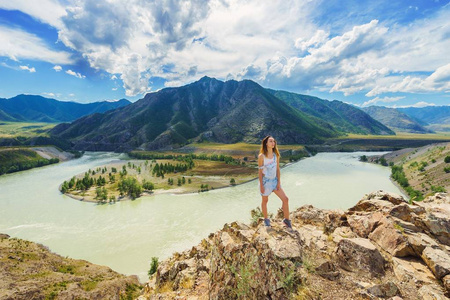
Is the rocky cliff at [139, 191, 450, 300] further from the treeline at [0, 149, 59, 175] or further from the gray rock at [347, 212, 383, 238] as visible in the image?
the treeline at [0, 149, 59, 175]

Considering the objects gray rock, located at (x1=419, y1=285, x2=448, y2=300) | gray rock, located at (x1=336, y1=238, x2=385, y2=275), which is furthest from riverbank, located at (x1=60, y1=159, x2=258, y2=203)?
gray rock, located at (x1=419, y1=285, x2=448, y2=300)

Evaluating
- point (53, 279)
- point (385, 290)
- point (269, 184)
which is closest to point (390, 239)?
point (385, 290)

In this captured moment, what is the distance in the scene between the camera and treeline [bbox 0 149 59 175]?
113 m

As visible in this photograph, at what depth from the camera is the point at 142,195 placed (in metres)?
69.8

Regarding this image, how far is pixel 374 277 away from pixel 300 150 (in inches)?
6345

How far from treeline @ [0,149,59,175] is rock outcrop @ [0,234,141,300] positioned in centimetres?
11277

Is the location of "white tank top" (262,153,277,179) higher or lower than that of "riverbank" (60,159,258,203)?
higher

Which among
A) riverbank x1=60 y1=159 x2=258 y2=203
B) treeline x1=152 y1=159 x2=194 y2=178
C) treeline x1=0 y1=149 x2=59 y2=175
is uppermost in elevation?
treeline x1=0 y1=149 x2=59 y2=175

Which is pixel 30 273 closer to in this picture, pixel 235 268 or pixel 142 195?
pixel 235 268

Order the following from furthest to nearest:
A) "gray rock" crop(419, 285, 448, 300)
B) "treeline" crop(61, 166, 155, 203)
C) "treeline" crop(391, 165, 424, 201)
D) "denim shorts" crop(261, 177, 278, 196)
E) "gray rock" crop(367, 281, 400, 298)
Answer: "treeline" crop(61, 166, 155, 203)
"treeline" crop(391, 165, 424, 201)
"denim shorts" crop(261, 177, 278, 196)
"gray rock" crop(367, 281, 400, 298)
"gray rock" crop(419, 285, 448, 300)

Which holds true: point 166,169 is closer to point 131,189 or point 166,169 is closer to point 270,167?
point 131,189

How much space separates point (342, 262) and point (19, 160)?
170200 millimetres

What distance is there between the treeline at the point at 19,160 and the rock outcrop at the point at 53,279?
113 meters

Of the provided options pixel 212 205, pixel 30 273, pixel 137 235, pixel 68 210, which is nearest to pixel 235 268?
pixel 30 273
